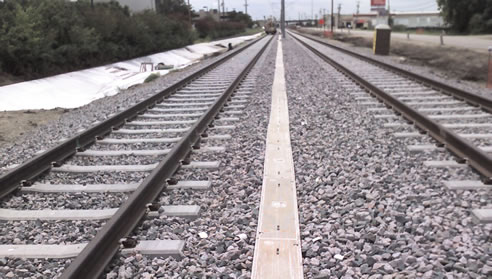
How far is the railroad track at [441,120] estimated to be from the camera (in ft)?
15.5

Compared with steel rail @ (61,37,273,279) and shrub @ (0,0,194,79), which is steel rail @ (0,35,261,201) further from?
shrub @ (0,0,194,79)

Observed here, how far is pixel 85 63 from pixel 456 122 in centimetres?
2132

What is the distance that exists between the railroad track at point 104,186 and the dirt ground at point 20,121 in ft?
7.09

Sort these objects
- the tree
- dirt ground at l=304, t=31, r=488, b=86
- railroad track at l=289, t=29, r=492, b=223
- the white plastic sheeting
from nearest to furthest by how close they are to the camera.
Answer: railroad track at l=289, t=29, r=492, b=223
the white plastic sheeting
dirt ground at l=304, t=31, r=488, b=86
the tree

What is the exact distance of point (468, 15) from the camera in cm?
5869

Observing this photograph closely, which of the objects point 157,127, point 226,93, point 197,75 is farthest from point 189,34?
point 157,127

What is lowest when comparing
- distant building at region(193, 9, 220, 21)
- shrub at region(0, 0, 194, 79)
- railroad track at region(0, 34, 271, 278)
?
railroad track at region(0, 34, 271, 278)

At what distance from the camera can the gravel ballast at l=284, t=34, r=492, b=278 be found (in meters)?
3.12

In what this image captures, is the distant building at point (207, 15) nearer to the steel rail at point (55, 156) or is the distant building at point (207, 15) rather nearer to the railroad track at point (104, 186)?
the steel rail at point (55, 156)

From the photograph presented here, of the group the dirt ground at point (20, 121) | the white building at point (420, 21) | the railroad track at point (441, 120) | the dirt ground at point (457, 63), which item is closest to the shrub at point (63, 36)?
the dirt ground at point (20, 121)

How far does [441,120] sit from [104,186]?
5544 mm

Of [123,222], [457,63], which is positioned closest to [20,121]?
[123,222]

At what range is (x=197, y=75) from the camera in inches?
600

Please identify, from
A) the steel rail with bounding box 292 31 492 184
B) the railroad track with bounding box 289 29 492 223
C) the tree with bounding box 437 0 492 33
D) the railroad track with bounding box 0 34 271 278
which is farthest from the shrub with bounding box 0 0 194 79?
the tree with bounding box 437 0 492 33
